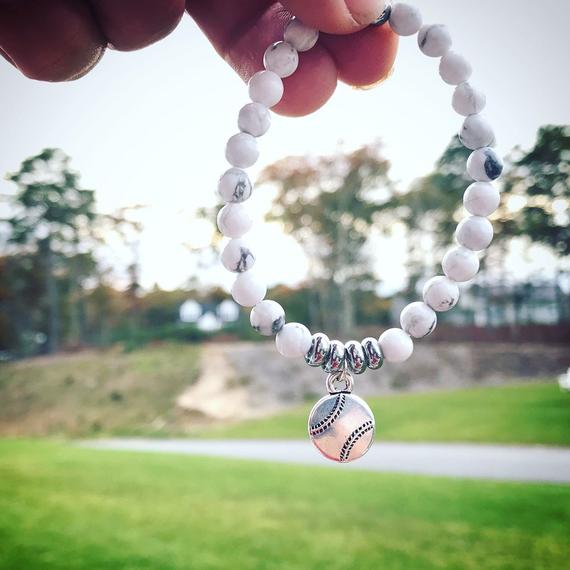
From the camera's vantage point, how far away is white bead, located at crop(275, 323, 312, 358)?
1.03 metres

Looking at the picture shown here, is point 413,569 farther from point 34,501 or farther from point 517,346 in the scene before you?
point 517,346

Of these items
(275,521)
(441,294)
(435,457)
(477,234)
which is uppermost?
(477,234)

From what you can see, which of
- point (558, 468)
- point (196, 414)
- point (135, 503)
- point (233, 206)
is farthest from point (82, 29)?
point (196, 414)

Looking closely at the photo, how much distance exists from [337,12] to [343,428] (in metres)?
0.71

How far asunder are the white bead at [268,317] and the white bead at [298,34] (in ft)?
1.58

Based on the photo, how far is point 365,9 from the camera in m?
1.06

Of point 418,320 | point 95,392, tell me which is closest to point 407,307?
point 418,320

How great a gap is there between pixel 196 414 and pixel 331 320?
6.57 m

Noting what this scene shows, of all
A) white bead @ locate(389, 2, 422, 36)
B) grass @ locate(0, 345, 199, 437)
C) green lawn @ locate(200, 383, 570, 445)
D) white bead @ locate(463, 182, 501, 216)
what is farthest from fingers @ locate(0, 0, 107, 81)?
grass @ locate(0, 345, 199, 437)

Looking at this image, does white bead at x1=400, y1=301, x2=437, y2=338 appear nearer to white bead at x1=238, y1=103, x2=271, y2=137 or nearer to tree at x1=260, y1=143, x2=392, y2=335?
white bead at x1=238, y1=103, x2=271, y2=137

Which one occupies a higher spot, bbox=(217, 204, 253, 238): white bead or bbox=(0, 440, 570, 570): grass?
bbox=(217, 204, 253, 238): white bead

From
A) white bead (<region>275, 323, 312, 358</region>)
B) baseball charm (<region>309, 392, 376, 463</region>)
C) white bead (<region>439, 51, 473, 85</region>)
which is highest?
white bead (<region>439, 51, 473, 85</region>)

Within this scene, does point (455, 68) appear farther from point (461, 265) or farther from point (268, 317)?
point (268, 317)

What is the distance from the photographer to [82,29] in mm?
1149
